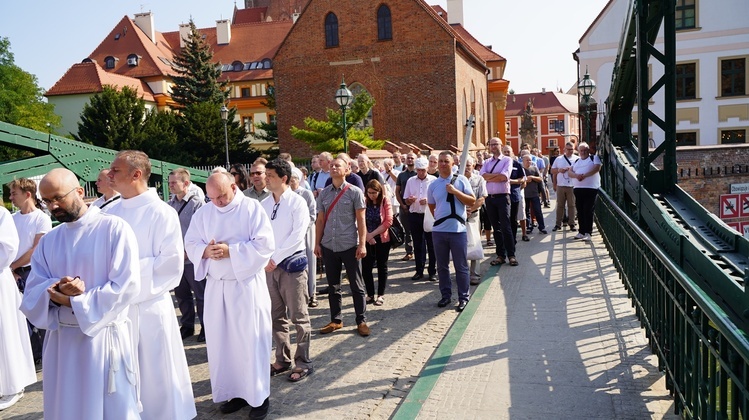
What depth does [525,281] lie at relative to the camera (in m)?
9.38

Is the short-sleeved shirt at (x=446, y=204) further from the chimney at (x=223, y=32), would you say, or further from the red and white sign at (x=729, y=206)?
the chimney at (x=223, y=32)

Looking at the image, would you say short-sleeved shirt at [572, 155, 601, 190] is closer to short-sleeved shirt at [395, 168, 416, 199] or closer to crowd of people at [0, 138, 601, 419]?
short-sleeved shirt at [395, 168, 416, 199]

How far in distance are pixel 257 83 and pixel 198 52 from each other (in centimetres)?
1634

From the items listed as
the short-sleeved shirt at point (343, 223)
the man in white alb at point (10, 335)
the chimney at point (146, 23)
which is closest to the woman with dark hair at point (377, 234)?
the short-sleeved shirt at point (343, 223)

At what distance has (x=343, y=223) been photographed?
24.2 ft

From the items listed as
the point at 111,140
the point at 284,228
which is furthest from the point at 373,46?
the point at 284,228

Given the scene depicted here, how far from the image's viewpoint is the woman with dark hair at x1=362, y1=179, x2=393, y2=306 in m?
8.67

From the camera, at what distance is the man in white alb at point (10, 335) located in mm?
5781

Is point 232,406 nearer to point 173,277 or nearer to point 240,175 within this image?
point 173,277

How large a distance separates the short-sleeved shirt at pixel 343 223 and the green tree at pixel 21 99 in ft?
187

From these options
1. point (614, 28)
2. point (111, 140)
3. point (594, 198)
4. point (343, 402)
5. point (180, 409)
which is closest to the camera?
point (180, 409)

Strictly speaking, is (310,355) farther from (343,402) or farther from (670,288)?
(670,288)

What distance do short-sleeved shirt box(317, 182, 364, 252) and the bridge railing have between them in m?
3.02

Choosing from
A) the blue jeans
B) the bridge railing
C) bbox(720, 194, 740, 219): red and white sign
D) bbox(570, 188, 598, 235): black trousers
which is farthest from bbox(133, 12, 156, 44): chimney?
the bridge railing
